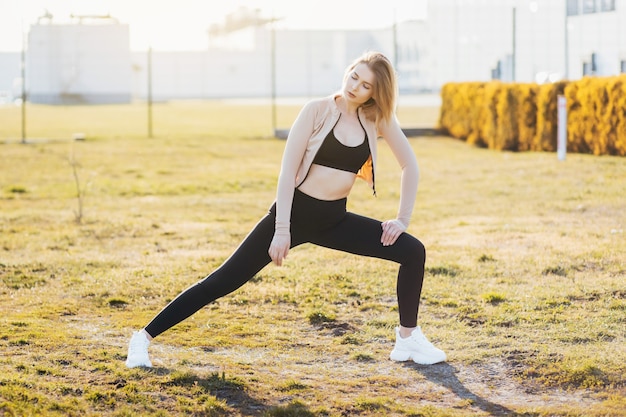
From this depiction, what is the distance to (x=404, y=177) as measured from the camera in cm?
464

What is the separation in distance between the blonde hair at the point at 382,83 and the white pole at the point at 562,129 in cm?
1177

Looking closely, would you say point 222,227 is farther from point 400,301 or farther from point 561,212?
point 400,301

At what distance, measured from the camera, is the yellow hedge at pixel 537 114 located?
51.4 ft

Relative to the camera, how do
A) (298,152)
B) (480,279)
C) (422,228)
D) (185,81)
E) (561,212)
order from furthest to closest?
(185,81) → (561,212) → (422,228) → (480,279) → (298,152)

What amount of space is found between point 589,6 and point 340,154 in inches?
1039

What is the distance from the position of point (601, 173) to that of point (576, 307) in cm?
789

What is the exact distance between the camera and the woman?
430 cm

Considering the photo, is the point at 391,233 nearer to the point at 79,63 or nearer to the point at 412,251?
the point at 412,251

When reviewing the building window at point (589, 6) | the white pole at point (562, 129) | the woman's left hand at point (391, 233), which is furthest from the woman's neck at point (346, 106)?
the building window at point (589, 6)

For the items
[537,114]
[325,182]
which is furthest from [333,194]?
[537,114]

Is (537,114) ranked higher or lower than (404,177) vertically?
higher

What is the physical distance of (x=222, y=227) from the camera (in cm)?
966

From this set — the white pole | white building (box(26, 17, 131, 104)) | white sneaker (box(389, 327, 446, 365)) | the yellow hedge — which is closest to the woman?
white sneaker (box(389, 327, 446, 365))

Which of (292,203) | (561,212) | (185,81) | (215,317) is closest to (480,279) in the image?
(215,317)
